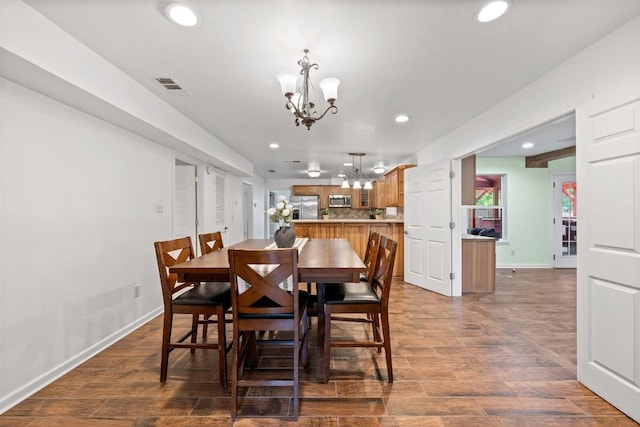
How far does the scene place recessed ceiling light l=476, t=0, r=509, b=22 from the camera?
1.50 m

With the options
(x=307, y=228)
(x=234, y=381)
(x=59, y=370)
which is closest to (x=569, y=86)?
(x=234, y=381)

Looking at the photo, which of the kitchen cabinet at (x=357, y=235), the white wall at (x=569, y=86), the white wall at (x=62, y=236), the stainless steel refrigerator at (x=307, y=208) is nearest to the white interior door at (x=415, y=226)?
the kitchen cabinet at (x=357, y=235)

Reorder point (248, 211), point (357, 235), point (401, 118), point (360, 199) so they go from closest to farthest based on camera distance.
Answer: point (401, 118), point (357, 235), point (248, 211), point (360, 199)

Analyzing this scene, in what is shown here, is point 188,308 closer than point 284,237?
Yes

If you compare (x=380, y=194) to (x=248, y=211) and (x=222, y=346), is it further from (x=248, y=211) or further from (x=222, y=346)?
(x=222, y=346)

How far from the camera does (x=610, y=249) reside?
1.74 meters

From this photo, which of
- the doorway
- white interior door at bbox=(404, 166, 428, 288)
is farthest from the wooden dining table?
the doorway

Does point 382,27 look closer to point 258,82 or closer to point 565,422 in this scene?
point 258,82

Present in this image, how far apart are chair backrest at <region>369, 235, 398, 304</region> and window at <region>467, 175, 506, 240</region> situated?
4.29m

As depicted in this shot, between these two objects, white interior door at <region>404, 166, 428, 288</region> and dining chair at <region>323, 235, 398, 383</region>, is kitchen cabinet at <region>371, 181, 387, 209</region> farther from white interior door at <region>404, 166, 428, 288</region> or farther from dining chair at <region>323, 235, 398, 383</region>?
dining chair at <region>323, 235, 398, 383</region>

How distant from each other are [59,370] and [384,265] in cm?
242

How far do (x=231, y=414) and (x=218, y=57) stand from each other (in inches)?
89.8

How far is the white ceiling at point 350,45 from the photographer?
5.11 feet

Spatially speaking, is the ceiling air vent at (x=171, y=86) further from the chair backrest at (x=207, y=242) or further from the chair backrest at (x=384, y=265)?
the chair backrest at (x=384, y=265)
